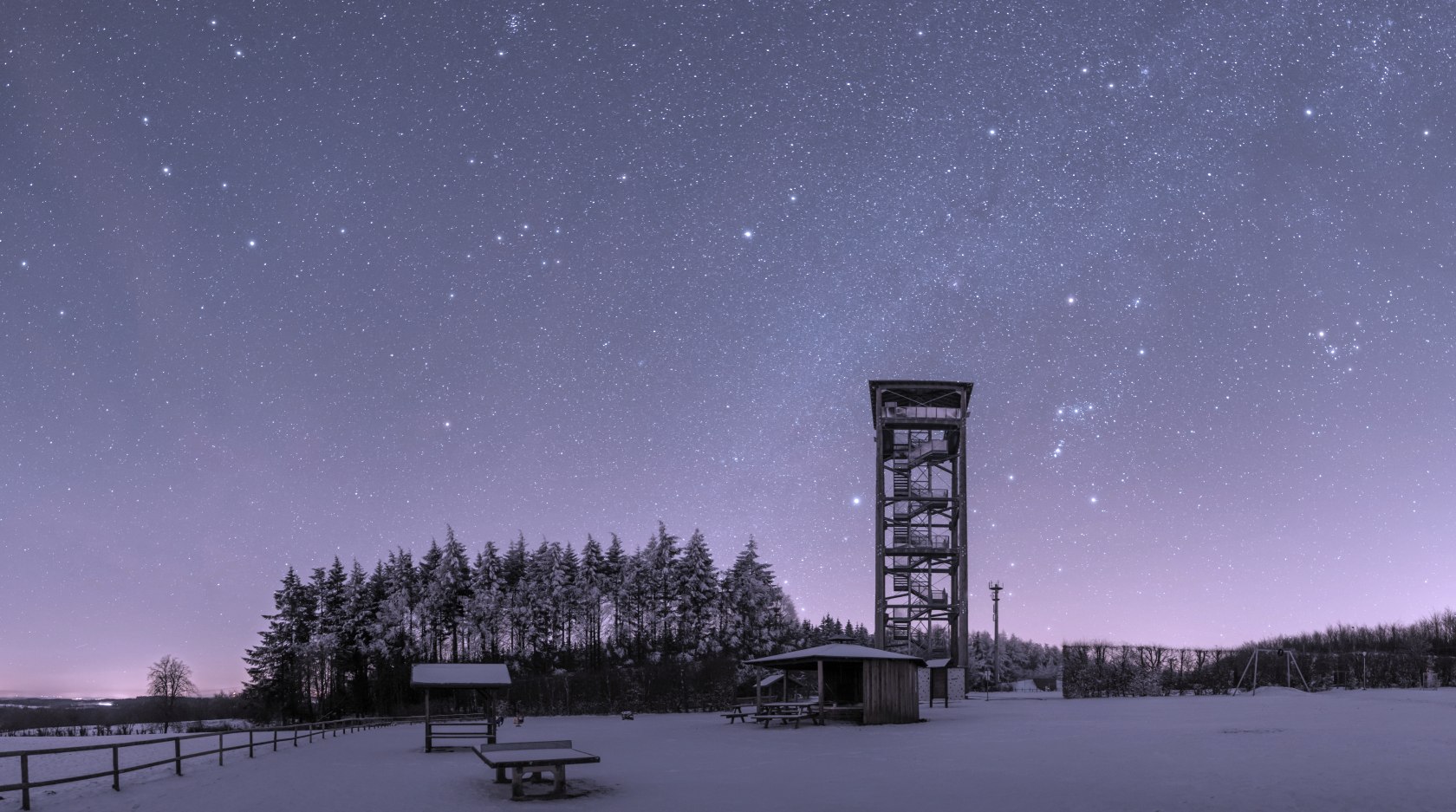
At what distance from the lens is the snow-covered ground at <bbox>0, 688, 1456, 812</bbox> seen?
14.5 m

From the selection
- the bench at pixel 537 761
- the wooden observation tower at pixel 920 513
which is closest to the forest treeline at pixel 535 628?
the wooden observation tower at pixel 920 513

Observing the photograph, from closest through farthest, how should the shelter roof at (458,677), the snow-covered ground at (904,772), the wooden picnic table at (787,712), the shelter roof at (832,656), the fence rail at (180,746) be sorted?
the snow-covered ground at (904,772) → the fence rail at (180,746) → the shelter roof at (458,677) → the wooden picnic table at (787,712) → the shelter roof at (832,656)

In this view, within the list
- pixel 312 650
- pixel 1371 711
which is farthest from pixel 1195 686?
pixel 312 650

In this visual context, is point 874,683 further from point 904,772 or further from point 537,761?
point 537,761

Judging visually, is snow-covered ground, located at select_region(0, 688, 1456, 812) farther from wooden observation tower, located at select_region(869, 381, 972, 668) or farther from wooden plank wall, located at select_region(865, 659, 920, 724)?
wooden observation tower, located at select_region(869, 381, 972, 668)

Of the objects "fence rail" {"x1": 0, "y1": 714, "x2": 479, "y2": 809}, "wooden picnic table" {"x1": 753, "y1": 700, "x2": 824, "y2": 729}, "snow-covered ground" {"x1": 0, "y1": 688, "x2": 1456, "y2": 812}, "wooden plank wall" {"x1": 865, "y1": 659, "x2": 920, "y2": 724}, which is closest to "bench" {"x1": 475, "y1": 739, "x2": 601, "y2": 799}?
"snow-covered ground" {"x1": 0, "y1": 688, "x2": 1456, "y2": 812}

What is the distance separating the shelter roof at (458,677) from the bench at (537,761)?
378 inches

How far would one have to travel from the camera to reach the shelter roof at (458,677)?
27281mm

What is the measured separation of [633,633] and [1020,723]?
62.4 metres

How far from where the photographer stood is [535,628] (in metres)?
84.0

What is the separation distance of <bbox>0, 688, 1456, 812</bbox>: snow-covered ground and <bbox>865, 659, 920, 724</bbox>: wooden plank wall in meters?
4.22

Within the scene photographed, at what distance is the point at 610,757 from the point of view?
22891 mm

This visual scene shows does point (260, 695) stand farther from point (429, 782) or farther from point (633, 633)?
point (429, 782)

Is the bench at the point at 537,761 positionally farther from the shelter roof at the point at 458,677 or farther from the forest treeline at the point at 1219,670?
the forest treeline at the point at 1219,670
